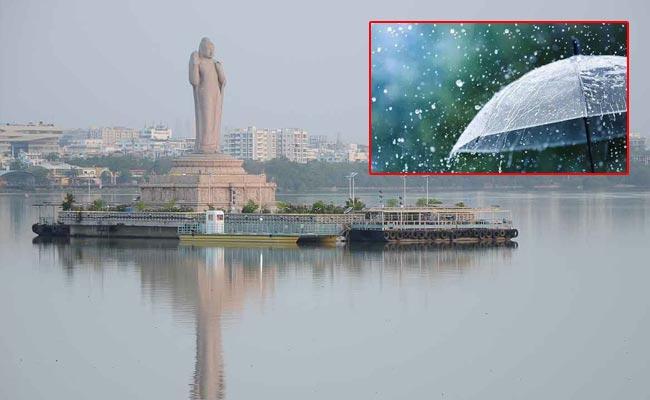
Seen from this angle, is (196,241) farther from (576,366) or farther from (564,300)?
(576,366)

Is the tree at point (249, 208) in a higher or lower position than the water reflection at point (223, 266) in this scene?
higher

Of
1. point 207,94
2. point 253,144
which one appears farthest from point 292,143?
point 207,94

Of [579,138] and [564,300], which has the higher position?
[579,138]

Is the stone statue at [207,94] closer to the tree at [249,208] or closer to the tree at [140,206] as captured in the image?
the tree at [140,206]

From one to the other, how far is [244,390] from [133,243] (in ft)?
68.5

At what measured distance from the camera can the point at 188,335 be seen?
21.5m

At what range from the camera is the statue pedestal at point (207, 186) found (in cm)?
4206

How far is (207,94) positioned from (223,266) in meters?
13.0

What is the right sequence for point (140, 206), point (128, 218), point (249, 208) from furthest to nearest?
point (140, 206) < point (128, 218) < point (249, 208)

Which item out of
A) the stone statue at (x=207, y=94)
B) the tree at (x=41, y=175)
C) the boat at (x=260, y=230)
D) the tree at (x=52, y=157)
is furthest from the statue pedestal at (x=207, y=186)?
the tree at (x=52, y=157)

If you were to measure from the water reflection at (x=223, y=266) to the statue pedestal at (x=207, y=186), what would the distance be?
3073 millimetres

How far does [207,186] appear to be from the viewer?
138 feet

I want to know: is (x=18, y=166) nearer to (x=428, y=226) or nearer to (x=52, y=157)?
(x=52, y=157)

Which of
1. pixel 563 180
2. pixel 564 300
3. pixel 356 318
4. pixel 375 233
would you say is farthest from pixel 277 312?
pixel 563 180
